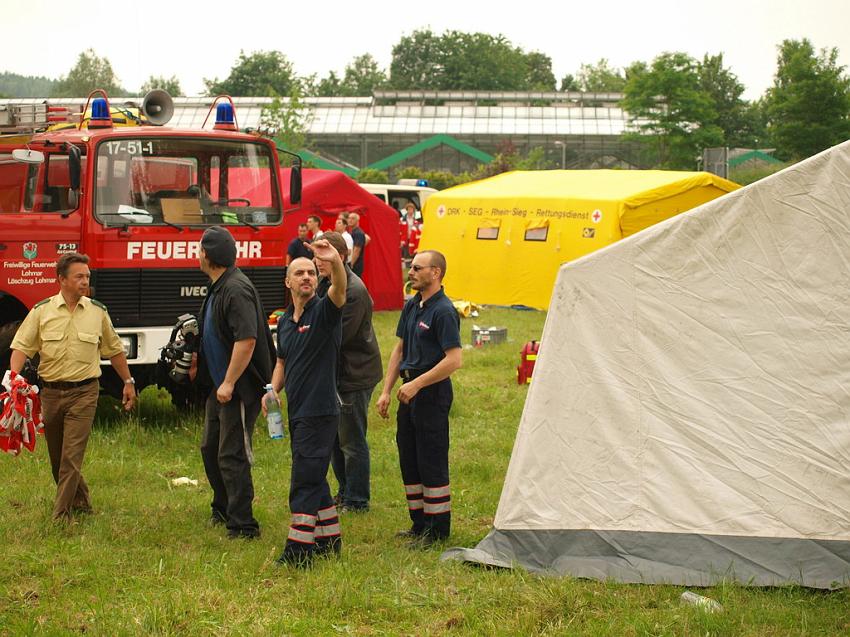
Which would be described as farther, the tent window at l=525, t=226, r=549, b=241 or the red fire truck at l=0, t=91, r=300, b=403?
the tent window at l=525, t=226, r=549, b=241

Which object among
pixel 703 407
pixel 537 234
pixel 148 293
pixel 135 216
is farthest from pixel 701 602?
pixel 537 234

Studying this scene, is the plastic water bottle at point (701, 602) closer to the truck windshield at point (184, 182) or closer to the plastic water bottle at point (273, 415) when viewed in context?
the plastic water bottle at point (273, 415)

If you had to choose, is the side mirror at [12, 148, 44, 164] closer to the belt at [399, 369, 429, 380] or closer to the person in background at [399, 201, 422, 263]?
the belt at [399, 369, 429, 380]

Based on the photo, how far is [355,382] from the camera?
23.7ft

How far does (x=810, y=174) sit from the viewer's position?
5.76 metres

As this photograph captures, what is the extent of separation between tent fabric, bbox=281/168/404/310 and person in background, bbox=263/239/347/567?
33.8 ft

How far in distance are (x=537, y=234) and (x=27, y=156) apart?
1199 centimetres

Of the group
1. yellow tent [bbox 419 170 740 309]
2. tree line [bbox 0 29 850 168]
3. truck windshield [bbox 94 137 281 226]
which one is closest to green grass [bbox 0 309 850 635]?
truck windshield [bbox 94 137 281 226]

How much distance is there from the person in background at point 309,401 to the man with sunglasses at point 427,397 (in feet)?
1.57

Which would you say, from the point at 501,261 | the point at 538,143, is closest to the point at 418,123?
the point at 538,143

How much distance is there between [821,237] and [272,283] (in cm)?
576

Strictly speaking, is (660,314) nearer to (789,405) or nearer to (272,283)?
(789,405)

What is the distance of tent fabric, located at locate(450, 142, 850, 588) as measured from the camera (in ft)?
18.6

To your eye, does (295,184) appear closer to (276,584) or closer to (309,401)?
(309,401)
